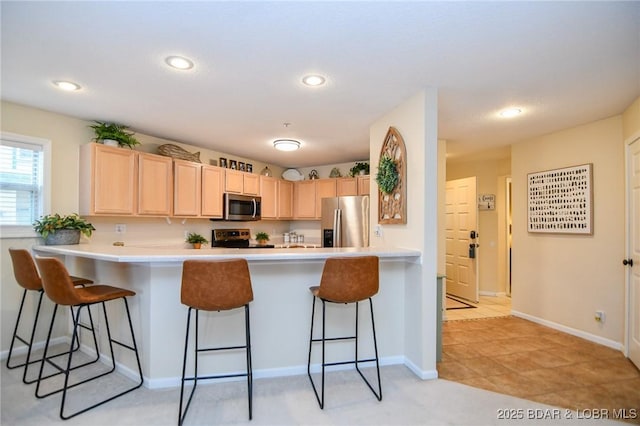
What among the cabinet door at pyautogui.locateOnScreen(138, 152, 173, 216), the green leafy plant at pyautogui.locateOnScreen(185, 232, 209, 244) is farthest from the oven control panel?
the cabinet door at pyautogui.locateOnScreen(138, 152, 173, 216)

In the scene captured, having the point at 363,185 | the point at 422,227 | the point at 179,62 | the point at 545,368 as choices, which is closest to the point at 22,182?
the point at 179,62

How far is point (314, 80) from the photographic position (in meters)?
2.63

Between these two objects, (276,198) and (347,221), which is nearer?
(347,221)

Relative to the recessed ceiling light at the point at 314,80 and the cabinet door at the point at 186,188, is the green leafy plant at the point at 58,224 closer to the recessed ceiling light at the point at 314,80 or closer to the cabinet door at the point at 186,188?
the cabinet door at the point at 186,188

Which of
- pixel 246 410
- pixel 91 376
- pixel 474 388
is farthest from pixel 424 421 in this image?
pixel 91 376

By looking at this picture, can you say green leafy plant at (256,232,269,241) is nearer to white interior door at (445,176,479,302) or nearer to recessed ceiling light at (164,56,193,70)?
white interior door at (445,176,479,302)

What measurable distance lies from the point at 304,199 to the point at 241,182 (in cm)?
132

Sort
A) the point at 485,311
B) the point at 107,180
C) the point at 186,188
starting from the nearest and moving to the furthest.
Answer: the point at 107,180 < the point at 186,188 < the point at 485,311

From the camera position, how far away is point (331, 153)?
5.33 meters

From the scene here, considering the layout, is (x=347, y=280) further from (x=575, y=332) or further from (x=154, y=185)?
(x=575, y=332)

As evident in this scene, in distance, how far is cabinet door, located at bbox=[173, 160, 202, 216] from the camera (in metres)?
4.23

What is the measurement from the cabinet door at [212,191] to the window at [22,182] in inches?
67.8

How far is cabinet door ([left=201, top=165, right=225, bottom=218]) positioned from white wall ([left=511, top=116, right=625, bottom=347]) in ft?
14.1

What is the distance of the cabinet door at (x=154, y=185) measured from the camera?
3816 millimetres
